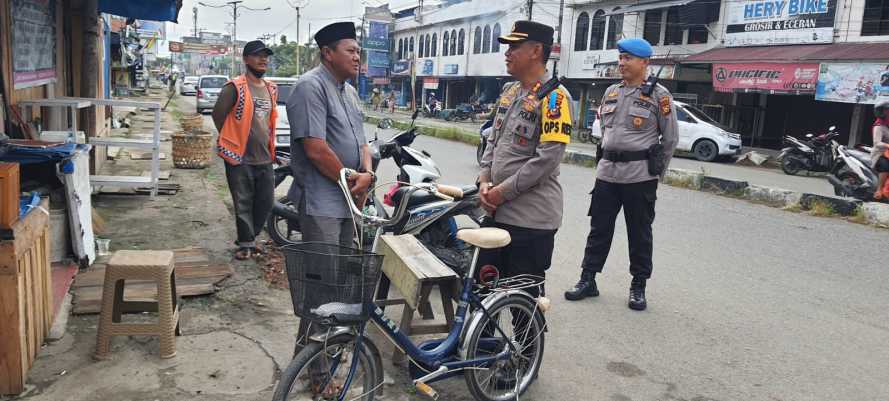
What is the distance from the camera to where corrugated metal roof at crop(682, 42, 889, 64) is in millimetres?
17141

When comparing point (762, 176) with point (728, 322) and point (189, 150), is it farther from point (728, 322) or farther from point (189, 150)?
point (189, 150)

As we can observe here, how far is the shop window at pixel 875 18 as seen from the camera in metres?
18.3

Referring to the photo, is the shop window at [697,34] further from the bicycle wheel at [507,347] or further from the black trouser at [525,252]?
the bicycle wheel at [507,347]

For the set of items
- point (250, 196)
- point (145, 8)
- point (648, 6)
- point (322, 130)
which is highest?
point (648, 6)

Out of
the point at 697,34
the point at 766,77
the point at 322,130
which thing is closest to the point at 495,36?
the point at 697,34

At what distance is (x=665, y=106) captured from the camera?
468 cm

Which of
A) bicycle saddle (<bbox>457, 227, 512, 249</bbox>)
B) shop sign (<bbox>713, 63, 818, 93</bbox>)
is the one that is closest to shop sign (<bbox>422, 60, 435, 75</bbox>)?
shop sign (<bbox>713, 63, 818, 93</bbox>)

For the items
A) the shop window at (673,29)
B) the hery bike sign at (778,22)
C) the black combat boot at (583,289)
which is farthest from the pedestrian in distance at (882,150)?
the shop window at (673,29)

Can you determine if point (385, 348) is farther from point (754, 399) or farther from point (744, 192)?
point (744, 192)

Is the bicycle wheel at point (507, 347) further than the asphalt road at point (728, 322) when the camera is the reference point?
No

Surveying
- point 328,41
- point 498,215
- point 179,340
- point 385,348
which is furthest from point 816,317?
point 179,340

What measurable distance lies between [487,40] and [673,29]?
13.8m

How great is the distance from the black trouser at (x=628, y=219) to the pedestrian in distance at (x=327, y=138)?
2.18m

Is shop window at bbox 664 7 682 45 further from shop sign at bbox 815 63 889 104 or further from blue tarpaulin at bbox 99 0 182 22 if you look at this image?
blue tarpaulin at bbox 99 0 182 22
